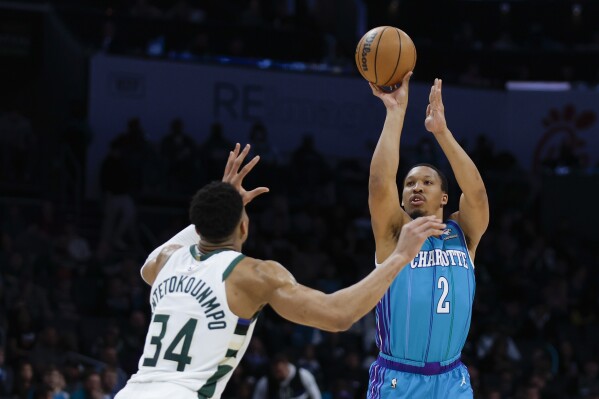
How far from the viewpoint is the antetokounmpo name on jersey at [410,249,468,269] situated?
757 centimetres

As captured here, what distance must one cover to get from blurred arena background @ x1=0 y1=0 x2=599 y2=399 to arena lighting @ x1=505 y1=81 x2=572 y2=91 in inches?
2.8

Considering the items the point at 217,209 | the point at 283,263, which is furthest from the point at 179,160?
the point at 217,209

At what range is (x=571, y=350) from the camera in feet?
60.7

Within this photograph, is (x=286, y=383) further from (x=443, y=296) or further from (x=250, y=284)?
(x=250, y=284)

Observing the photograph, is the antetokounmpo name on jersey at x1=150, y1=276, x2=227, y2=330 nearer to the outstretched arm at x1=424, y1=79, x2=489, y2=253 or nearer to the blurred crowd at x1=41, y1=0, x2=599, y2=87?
the outstretched arm at x1=424, y1=79, x2=489, y2=253

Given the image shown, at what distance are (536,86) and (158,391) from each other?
2255 cm

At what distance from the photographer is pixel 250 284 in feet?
18.1

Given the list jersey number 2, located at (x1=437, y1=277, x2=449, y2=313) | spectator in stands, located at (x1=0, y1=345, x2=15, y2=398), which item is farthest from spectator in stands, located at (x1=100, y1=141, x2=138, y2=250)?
jersey number 2, located at (x1=437, y1=277, x2=449, y2=313)

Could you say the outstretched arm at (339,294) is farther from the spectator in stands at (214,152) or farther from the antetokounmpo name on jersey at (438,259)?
the spectator in stands at (214,152)

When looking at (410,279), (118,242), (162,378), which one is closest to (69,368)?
(118,242)

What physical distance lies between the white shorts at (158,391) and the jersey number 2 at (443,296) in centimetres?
247

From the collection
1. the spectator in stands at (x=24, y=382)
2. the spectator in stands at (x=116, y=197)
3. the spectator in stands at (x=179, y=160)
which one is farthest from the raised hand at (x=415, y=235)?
the spectator in stands at (x=179, y=160)

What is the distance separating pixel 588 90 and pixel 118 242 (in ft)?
40.1

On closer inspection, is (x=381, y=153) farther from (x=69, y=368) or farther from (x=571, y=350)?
(x=571, y=350)
